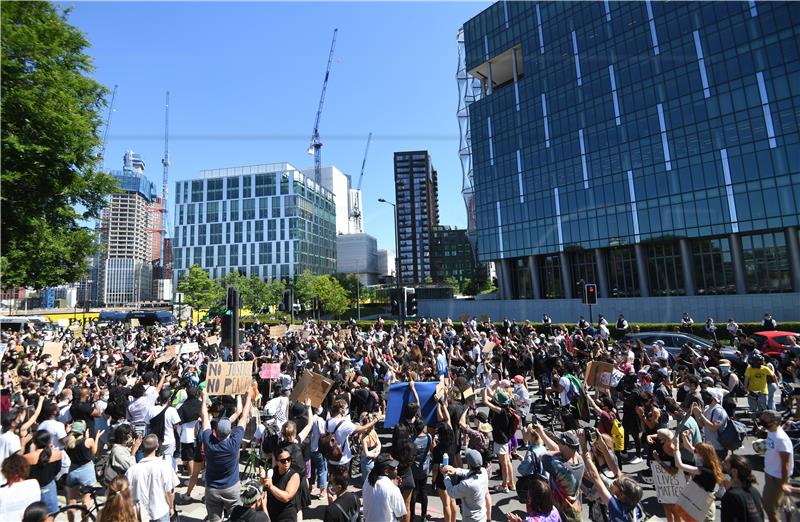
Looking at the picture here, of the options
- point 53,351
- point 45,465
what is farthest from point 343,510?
point 53,351

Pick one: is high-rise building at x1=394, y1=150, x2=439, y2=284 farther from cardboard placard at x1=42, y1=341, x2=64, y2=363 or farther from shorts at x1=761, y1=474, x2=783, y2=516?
shorts at x1=761, y1=474, x2=783, y2=516

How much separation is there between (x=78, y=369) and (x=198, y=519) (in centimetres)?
1052

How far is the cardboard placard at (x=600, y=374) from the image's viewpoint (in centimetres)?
973

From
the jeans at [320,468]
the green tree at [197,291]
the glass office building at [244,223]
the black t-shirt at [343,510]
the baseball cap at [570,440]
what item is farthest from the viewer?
the glass office building at [244,223]

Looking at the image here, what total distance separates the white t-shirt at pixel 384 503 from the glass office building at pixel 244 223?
345 feet

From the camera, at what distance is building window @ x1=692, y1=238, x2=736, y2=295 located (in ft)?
135

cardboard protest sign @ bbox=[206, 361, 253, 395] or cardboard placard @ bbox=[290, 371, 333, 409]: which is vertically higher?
cardboard protest sign @ bbox=[206, 361, 253, 395]

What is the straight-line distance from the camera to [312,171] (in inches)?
6693

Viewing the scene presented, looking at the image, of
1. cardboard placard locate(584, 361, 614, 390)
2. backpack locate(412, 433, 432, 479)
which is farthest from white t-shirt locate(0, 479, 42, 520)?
cardboard placard locate(584, 361, 614, 390)

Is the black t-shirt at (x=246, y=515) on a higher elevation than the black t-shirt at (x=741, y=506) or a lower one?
higher

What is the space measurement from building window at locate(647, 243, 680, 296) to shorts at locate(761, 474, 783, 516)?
150 feet

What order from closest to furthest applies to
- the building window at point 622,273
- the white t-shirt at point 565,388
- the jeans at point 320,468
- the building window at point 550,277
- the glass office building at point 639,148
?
the jeans at point 320,468
the white t-shirt at point 565,388
the glass office building at point 639,148
the building window at point 622,273
the building window at point 550,277

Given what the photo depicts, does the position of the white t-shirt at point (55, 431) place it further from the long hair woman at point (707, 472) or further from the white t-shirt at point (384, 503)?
the long hair woman at point (707, 472)

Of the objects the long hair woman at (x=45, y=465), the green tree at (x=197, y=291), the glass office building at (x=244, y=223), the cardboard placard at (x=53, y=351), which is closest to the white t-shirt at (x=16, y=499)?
the long hair woman at (x=45, y=465)
